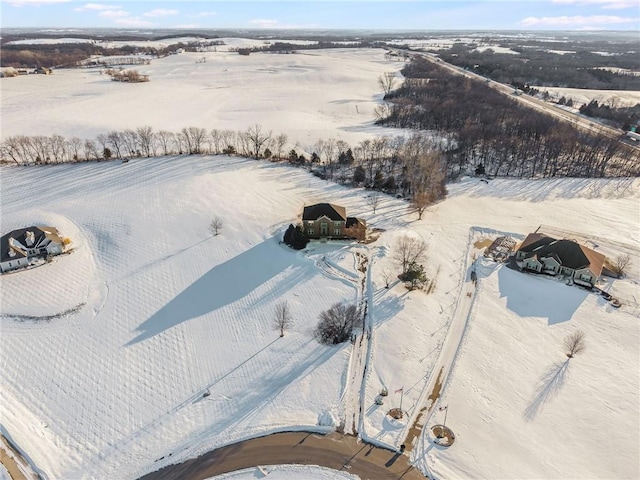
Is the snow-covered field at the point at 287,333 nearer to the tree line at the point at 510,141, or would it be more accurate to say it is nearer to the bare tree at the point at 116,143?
the tree line at the point at 510,141

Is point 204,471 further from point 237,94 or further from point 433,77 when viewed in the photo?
point 433,77

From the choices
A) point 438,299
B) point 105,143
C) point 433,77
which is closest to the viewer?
point 438,299

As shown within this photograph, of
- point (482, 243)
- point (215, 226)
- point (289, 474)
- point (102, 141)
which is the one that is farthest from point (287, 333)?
point (102, 141)

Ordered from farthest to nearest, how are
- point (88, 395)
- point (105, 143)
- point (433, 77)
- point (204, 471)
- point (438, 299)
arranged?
point (433, 77)
point (105, 143)
point (438, 299)
point (88, 395)
point (204, 471)

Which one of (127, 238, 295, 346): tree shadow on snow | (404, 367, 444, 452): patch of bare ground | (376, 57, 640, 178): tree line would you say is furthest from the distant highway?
(127, 238, 295, 346): tree shadow on snow

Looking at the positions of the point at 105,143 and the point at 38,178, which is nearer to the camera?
the point at 38,178

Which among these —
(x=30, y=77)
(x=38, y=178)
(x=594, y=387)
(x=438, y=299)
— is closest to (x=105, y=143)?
(x=38, y=178)

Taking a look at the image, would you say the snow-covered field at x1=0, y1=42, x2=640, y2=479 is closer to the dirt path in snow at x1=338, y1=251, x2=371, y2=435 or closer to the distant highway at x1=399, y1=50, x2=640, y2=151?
the dirt path in snow at x1=338, y1=251, x2=371, y2=435

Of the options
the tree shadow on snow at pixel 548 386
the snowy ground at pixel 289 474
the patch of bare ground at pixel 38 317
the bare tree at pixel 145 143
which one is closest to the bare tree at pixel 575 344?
the tree shadow on snow at pixel 548 386
